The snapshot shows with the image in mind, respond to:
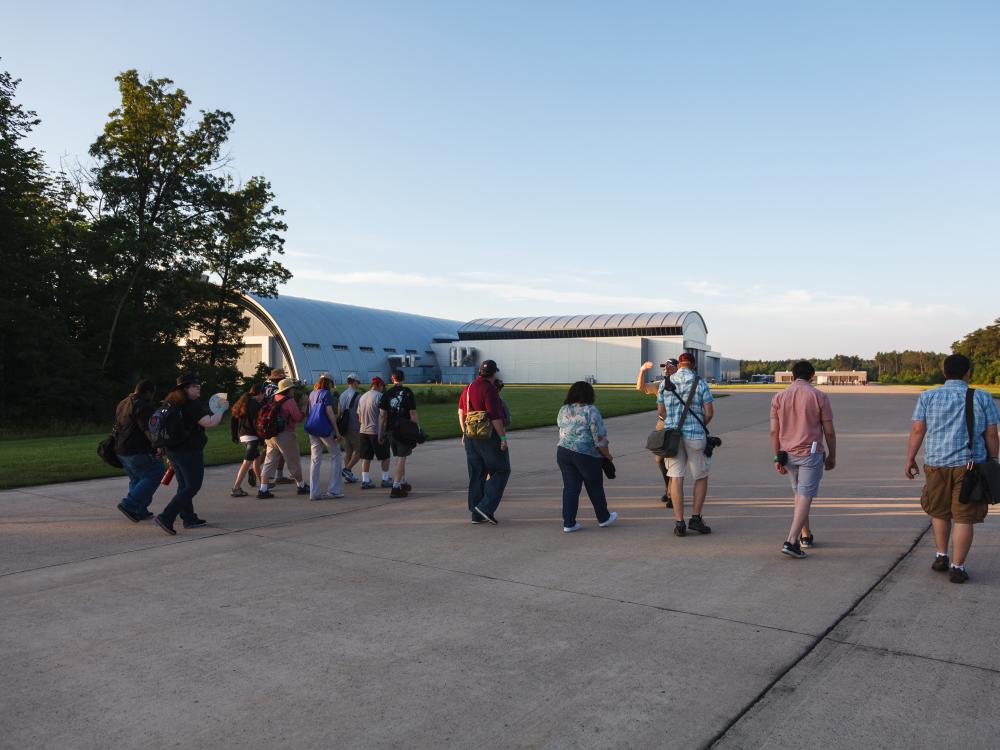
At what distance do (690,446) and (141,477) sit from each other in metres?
6.26

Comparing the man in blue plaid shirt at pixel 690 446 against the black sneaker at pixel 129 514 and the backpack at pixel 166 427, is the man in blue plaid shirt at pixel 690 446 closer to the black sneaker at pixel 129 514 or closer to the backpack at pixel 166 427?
the backpack at pixel 166 427

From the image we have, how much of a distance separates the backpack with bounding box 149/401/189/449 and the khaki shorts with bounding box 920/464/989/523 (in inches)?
287

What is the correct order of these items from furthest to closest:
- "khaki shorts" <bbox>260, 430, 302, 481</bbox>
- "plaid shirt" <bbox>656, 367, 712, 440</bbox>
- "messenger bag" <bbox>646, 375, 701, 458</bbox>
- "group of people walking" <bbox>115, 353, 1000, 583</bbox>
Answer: "khaki shorts" <bbox>260, 430, 302, 481</bbox>, "plaid shirt" <bbox>656, 367, 712, 440</bbox>, "messenger bag" <bbox>646, 375, 701, 458</bbox>, "group of people walking" <bbox>115, 353, 1000, 583</bbox>

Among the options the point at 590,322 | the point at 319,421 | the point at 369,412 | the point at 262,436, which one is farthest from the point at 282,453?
the point at 590,322

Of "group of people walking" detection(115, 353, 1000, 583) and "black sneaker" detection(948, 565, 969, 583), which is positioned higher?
"group of people walking" detection(115, 353, 1000, 583)

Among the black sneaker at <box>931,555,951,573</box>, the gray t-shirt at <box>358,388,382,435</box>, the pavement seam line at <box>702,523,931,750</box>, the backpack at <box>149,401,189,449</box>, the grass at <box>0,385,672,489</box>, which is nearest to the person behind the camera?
the pavement seam line at <box>702,523,931,750</box>

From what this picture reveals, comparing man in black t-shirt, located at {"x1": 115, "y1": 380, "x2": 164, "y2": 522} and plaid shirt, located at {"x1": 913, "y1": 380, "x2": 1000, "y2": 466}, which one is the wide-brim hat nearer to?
man in black t-shirt, located at {"x1": 115, "y1": 380, "x2": 164, "y2": 522}

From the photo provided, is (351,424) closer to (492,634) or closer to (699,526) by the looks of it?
(699,526)

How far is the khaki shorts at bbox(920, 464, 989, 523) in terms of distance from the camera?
17.4 feet

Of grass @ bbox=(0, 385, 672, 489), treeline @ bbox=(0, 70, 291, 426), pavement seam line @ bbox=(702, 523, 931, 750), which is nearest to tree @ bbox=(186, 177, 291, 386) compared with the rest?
treeline @ bbox=(0, 70, 291, 426)

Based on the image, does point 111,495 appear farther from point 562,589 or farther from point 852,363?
point 852,363

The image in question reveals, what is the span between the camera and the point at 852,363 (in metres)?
169

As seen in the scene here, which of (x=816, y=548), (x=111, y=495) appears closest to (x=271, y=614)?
(x=816, y=548)

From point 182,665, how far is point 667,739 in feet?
9.03
